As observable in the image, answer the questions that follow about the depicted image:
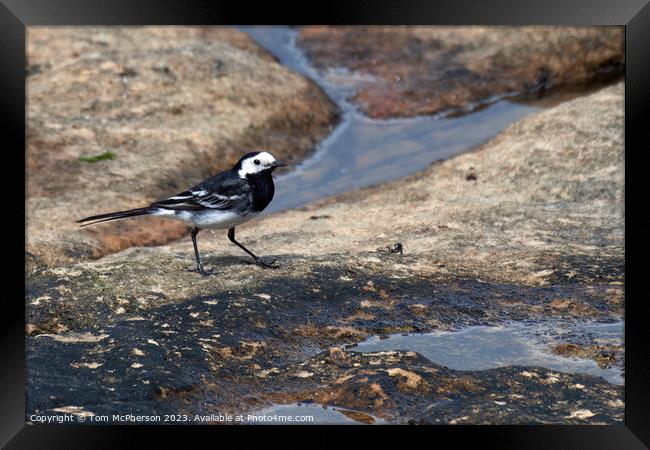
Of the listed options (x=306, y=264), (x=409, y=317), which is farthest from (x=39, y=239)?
(x=409, y=317)

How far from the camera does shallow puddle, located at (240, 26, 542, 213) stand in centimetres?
1382

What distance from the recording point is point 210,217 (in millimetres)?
9055

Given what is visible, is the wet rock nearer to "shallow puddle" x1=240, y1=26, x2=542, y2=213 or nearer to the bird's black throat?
the bird's black throat

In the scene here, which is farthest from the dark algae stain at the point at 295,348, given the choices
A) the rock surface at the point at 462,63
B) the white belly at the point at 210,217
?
the rock surface at the point at 462,63

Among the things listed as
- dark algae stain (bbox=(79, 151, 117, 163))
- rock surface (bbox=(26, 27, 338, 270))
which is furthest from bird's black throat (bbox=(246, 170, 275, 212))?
dark algae stain (bbox=(79, 151, 117, 163))

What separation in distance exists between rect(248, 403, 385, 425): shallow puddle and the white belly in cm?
275

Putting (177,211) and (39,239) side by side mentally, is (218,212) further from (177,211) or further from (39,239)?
(39,239)

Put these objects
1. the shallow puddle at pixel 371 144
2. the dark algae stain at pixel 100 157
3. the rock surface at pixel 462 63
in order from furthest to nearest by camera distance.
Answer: the rock surface at pixel 462 63 < the shallow puddle at pixel 371 144 < the dark algae stain at pixel 100 157

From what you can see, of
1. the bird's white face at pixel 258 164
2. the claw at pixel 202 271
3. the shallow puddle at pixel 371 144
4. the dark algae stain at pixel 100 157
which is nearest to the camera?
the claw at pixel 202 271

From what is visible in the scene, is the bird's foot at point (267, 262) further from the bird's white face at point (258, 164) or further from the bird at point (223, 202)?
the bird's white face at point (258, 164)

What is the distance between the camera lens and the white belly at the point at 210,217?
29.6 ft

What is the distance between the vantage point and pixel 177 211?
30.0 feet

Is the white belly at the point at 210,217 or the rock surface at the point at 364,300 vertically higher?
the white belly at the point at 210,217

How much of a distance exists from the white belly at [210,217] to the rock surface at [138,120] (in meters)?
2.19
